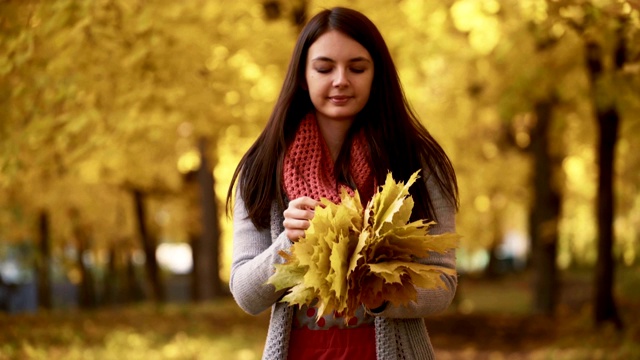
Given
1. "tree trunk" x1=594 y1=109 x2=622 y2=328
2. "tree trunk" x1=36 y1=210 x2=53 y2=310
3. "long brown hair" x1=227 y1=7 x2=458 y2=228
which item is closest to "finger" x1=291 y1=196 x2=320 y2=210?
"long brown hair" x1=227 y1=7 x2=458 y2=228

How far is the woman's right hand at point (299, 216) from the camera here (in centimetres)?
244

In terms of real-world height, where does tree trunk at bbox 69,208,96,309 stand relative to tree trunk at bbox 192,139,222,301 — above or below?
below

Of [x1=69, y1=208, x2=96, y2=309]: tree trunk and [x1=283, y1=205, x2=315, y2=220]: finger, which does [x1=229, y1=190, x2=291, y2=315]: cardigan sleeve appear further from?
[x1=69, y1=208, x2=96, y2=309]: tree trunk

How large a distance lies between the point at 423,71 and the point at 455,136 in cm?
167

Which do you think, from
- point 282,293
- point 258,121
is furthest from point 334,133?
point 258,121

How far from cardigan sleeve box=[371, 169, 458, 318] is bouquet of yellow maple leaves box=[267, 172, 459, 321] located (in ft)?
0.57

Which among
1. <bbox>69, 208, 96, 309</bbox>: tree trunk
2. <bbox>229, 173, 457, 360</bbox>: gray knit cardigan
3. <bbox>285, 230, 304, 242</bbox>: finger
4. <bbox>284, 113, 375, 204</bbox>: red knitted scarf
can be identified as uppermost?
<bbox>284, 113, 375, 204</bbox>: red knitted scarf

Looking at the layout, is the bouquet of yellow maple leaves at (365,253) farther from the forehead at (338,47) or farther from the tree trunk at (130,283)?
the tree trunk at (130,283)

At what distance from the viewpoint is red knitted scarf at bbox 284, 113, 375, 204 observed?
2.64 m

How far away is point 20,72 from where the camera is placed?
6.29 metres

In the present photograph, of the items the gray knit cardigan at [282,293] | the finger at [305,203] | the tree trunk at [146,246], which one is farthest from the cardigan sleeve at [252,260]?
the tree trunk at [146,246]

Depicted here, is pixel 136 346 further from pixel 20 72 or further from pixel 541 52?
pixel 541 52

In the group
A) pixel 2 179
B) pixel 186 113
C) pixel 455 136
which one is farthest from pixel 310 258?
pixel 455 136

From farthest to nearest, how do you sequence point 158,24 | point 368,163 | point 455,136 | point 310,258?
point 455,136
point 158,24
point 368,163
point 310,258
